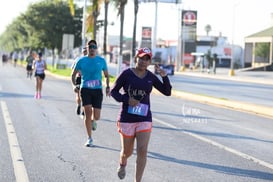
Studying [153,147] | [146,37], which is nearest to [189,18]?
[146,37]

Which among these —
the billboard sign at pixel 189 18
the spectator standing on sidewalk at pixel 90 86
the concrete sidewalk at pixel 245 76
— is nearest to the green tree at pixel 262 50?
the concrete sidewalk at pixel 245 76

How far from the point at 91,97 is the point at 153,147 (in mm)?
1453

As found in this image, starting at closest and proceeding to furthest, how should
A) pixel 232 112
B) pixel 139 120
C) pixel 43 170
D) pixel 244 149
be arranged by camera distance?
pixel 139 120, pixel 43 170, pixel 244 149, pixel 232 112

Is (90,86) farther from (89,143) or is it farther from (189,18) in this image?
(189,18)

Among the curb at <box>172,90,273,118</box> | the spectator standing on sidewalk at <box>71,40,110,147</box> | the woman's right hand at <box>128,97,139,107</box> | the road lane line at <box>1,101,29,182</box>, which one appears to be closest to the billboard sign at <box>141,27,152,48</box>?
the curb at <box>172,90,273,118</box>

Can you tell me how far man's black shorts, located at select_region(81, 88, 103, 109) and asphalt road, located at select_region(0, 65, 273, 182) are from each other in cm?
77

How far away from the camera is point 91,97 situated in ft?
33.9

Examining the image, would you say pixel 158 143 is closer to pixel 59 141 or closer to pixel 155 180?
pixel 59 141

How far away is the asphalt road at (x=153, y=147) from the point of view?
311 inches

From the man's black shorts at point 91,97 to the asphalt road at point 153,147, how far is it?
765mm

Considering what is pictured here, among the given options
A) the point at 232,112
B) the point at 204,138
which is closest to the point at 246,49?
the point at 232,112

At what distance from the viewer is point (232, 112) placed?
17953mm

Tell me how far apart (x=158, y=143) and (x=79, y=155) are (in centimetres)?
197

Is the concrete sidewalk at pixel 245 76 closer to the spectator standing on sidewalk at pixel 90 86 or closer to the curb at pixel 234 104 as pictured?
the curb at pixel 234 104
